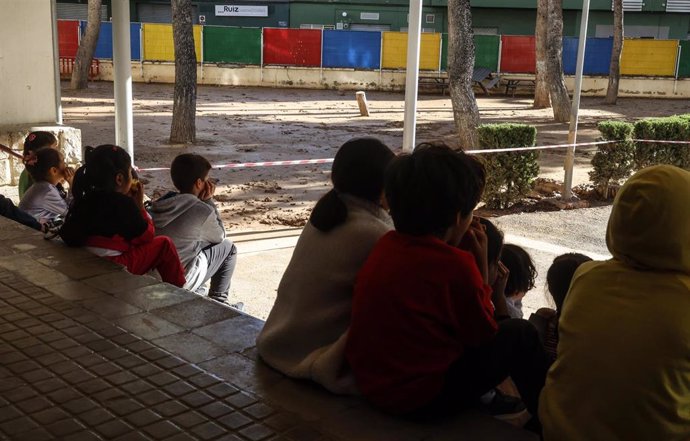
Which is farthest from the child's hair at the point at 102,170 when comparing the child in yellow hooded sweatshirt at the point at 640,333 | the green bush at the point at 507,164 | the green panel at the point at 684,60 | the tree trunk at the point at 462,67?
the green panel at the point at 684,60

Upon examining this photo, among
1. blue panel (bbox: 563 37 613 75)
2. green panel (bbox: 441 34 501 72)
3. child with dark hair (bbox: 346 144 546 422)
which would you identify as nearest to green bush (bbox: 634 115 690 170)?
child with dark hair (bbox: 346 144 546 422)

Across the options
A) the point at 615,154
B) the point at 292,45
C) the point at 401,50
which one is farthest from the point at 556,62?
the point at 292,45

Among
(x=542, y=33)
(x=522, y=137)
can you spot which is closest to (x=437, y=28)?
(x=542, y=33)

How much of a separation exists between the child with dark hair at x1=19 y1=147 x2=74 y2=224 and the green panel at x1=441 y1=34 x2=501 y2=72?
24965 millimetres

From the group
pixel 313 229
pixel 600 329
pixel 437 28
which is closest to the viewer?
pixel 600 329

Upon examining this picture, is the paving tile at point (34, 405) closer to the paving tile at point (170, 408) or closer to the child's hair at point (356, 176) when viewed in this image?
the paving tile at point (170, 408)

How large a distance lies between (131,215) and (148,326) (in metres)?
0.75

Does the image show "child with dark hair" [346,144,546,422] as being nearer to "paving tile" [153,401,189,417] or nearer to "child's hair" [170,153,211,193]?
"paving tile" [153,401,189,417]

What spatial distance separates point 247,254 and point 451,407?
17.3ft

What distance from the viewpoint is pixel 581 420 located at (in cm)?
218

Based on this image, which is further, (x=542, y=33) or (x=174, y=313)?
(x=542, y=33)

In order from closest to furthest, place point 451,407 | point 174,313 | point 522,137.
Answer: point 451,407 → point 174,313 → point 522,137

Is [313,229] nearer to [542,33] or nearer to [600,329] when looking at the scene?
[600,329]

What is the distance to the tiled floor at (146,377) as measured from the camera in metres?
2.78
